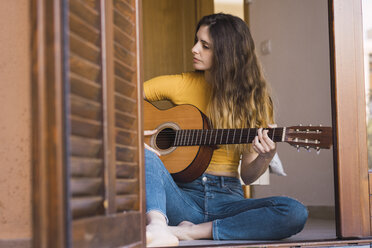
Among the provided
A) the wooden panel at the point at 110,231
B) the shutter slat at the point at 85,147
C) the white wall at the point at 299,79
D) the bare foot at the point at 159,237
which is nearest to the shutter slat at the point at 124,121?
the shutter slat at the point at 85,147

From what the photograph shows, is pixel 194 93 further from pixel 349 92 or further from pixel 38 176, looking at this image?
pixel 38 176

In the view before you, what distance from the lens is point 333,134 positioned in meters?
1.72

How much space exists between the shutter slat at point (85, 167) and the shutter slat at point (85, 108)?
0.09 meters

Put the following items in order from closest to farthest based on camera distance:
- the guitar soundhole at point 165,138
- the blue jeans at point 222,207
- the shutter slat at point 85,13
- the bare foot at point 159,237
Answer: the shutter slat at point 85,13 → the bare foot at point 159,237 → the blue jeans at point 222,207 → the guitar soundhole at point 165,138

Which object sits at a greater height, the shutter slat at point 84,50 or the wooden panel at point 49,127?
the shutter slat at point 84,50

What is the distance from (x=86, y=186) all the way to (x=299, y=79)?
2.54 metres

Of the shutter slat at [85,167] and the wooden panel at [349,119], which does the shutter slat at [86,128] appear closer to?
the shutter slat at [85,167]

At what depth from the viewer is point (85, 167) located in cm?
98

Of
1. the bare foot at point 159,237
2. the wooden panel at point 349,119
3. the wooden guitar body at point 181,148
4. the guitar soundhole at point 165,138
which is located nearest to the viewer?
the bare foot at point 159,237

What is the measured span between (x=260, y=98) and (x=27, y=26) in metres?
1.26

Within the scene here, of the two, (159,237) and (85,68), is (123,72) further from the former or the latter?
(159,237)

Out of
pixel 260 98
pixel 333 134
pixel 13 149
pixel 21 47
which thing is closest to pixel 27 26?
pixel 21 47

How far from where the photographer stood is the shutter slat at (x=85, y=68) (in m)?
0.96

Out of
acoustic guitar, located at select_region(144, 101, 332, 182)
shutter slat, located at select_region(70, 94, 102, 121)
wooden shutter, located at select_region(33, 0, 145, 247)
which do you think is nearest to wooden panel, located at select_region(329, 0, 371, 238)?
acoustic guitar, located at select_region(144, 101, 332, 182)
